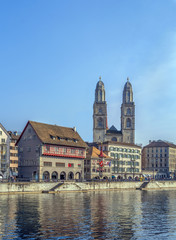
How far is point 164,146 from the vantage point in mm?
176375

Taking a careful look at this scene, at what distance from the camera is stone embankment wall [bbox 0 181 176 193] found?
78.9 metres

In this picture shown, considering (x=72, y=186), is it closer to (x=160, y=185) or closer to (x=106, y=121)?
(x=160, y=185)

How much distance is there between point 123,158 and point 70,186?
56188 mm

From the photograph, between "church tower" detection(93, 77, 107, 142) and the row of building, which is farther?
"church tower" detection(93, 77, 107, 142)

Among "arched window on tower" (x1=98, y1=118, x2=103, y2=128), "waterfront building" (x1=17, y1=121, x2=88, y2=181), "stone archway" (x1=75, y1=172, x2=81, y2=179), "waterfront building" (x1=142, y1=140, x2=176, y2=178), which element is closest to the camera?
"waterfront building" (x1=17, y1=121, x2=88, y2=181)

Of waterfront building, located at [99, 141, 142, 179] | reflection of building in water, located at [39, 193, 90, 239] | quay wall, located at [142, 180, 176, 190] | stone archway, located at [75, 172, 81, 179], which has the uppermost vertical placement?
waterfront building, located at [99, 141, 142, 179]

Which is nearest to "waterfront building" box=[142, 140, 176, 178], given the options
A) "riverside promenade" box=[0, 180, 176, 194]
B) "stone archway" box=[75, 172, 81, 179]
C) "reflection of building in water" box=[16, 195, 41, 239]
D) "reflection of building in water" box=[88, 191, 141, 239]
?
"riverside promenade" box=[0, 180, 176, 194]

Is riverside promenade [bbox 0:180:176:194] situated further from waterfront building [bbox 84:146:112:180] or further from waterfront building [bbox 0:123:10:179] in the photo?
waterfront building [bbox 0:123:10:179]

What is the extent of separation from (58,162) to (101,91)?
96.5 m

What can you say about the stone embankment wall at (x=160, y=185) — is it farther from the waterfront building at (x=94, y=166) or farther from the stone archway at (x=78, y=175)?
the stone archway at (x=78, y=175)

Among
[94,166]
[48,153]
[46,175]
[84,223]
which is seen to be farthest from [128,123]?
[84,223]

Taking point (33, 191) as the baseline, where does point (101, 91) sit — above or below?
above

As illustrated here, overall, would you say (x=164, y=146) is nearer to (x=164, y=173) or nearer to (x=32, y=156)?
(x=164, y=173)

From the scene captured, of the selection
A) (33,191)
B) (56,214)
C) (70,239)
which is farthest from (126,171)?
(70,239)
